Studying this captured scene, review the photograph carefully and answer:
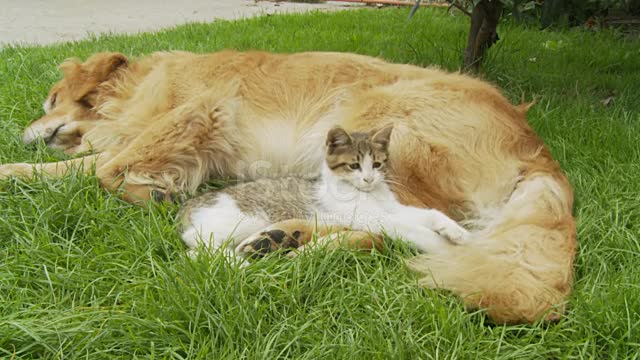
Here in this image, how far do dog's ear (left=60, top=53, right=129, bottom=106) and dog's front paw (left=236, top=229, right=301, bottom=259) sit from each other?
6.53ft

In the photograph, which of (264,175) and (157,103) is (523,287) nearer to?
(264,175)

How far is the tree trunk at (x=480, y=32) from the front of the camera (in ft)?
15.7

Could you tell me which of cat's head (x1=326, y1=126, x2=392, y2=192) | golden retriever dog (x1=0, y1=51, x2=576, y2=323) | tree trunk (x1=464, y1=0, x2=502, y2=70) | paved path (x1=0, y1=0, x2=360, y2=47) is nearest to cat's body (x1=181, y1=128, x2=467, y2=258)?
cat's head (x1=326, y1=126, x2=392, y2=192)

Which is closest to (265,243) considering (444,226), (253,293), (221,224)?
(221,224)

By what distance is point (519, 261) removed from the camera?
2.25 meters

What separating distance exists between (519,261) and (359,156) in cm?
106

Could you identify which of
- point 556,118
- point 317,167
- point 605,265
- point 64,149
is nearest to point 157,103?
point 64,149

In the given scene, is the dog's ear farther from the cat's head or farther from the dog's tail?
the dog's tail

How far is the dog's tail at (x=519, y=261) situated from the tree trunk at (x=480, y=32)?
2467mm

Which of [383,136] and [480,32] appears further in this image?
[480,32]

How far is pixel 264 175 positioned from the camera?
11.5 ft

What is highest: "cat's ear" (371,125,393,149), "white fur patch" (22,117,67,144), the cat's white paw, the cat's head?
"cat's ear" (371,125,393,149)

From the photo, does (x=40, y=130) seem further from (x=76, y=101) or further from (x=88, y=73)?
(x=88, y=73)

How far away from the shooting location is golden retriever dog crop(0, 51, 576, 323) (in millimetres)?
2713
